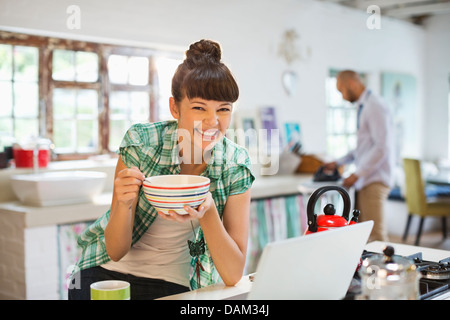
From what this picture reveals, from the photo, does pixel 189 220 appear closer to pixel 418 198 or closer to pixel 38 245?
pixel 38 245

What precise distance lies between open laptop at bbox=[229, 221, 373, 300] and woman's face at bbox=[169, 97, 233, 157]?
1.86 feet

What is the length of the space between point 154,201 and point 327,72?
4.67 m

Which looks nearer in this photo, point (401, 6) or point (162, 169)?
point (162, 169)

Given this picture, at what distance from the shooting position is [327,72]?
18.7 ft

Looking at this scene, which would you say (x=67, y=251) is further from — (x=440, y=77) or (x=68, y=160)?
(x=440, y=77)

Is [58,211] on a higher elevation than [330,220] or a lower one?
lower

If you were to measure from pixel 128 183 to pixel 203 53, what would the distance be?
48cm

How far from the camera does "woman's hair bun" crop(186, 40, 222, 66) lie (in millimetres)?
1616

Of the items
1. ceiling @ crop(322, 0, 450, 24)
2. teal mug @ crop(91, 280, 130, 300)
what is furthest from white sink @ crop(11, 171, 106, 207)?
ceiling @ crop(322, 0, 450, 24)

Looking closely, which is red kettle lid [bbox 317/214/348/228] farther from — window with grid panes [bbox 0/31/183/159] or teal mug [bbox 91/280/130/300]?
window with grid panes [bbox 0/31/183/159]

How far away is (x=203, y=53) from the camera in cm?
163

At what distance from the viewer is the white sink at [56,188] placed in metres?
3.10

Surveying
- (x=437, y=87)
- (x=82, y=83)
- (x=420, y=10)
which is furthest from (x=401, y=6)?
(x=82, y=83)

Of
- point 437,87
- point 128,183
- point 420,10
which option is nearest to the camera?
point 128,183
